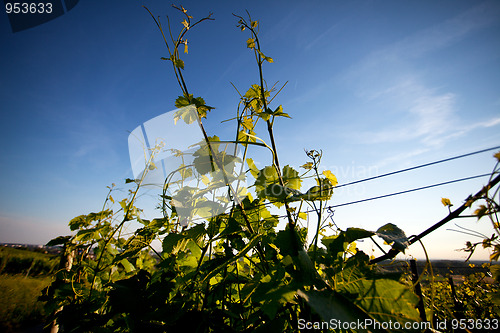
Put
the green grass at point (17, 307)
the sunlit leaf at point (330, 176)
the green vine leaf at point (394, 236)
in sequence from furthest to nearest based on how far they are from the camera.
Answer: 1. the green grass at point (17, 307)
2. the sunlit leaf at point (330, 176)
3. the green vine leaf at point (394, 236)

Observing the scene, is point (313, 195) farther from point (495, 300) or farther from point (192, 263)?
point (495, 300)

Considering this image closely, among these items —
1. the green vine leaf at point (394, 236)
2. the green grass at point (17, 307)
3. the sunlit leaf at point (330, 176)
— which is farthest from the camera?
the green grass at point (17, 307)

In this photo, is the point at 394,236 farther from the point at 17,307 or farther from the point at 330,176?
the point at 17,307

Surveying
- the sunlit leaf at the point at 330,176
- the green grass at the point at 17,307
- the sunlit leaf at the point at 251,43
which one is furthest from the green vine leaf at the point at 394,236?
the green grass at the point at 17,307

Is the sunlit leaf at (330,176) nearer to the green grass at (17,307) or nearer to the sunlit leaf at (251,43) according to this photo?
the sunlit leaf at (251,43)

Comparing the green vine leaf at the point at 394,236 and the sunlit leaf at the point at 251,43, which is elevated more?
the sunlit leaf at the point at 251,43

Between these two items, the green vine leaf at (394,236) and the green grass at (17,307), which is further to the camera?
the green grass at (17,307)

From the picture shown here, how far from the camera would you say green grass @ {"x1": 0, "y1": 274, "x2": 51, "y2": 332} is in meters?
8.06

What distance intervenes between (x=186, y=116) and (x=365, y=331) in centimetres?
104

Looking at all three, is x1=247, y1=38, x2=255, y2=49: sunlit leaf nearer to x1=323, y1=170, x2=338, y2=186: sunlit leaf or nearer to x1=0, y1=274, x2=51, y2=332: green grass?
x1=323, y1=170, x2=338, y2=186: sunlit leaf

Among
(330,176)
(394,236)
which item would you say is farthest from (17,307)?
(394,236)

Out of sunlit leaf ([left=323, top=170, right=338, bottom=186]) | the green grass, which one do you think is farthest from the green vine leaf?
the green grass

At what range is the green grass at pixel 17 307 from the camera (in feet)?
26.5

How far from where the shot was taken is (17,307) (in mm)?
8953
